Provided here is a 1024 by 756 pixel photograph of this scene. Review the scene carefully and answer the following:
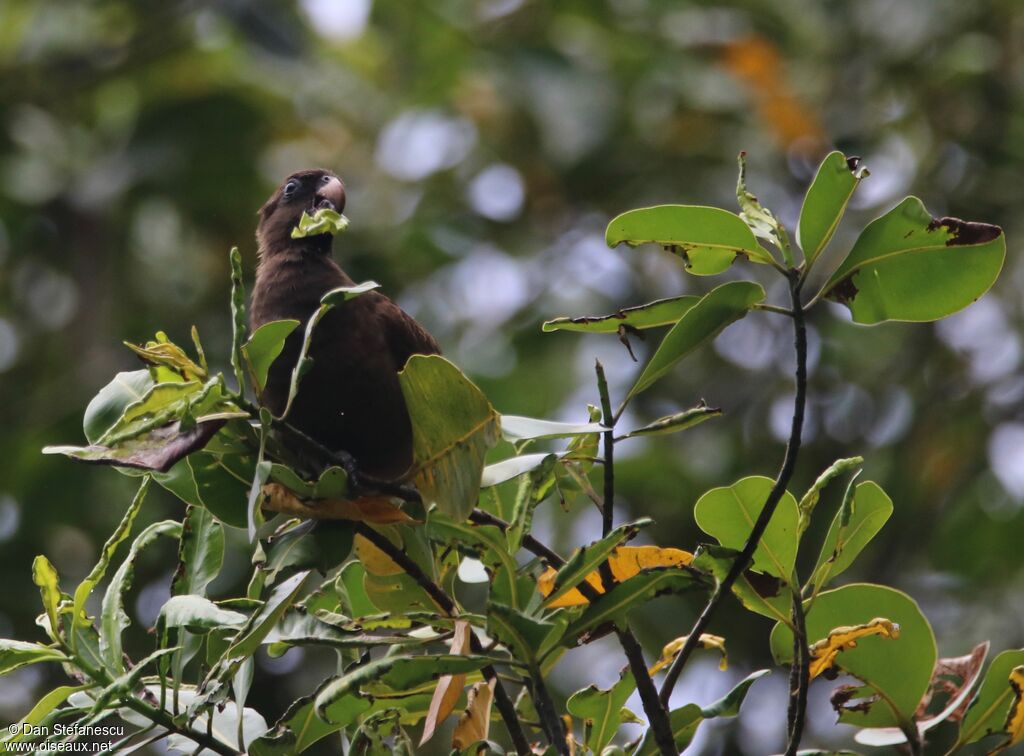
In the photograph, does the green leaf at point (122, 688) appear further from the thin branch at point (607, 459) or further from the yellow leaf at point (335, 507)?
the thin branch at point (607, 459)

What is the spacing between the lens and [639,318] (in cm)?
165

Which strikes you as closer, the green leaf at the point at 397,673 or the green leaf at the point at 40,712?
the green leaf at the point at 397,673

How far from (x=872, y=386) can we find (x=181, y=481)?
432cm

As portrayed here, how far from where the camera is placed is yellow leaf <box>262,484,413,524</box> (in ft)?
5.65

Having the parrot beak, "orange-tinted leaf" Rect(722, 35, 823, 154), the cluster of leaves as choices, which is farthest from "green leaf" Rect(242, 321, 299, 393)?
"orange-tinted leaf" Rect(722, 35, 823, 154)

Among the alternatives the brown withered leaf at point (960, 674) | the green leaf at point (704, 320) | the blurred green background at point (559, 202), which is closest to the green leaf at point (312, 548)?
the green leaf at point (704, 320)

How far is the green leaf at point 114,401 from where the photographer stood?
1630 mm

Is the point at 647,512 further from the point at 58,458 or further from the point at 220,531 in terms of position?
the point at 220,531

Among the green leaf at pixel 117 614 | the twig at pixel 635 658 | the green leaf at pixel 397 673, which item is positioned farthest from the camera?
the green leaf at pixel 117 614

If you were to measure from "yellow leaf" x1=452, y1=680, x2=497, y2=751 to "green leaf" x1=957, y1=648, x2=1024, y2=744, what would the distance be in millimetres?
638

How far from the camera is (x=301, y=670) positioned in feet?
16.1

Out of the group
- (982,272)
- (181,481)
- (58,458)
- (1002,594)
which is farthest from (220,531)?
(1002,594)

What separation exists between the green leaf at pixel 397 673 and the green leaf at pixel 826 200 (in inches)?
24.7

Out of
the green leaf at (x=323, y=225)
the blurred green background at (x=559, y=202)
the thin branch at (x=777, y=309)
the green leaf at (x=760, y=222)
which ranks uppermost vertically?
the green leaf at (x=760, y=222)
